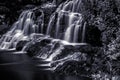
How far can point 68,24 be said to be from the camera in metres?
41.7

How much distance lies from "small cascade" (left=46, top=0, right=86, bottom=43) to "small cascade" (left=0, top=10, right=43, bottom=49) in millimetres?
3541

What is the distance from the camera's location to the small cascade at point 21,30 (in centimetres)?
4709

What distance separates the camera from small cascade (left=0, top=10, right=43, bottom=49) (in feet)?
155

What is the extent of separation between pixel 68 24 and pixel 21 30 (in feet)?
40.0

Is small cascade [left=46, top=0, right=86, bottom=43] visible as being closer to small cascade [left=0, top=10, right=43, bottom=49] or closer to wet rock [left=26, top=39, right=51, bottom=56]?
wet rock [left=26, top=39, right=51, bottom=56]

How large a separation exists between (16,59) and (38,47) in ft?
12.6

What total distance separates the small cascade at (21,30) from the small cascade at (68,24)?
354cm

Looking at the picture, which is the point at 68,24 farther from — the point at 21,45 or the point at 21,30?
the point at 21,30

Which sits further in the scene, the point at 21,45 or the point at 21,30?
the point at 21,30

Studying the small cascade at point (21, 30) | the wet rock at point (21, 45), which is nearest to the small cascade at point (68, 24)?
the small cascade at point (21, 30)

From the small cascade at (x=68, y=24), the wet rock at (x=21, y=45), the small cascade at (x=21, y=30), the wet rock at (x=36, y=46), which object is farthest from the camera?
the small cascade at (x=21, y=30)

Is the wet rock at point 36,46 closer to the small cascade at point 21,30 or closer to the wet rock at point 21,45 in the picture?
the wet rock at point 21,45

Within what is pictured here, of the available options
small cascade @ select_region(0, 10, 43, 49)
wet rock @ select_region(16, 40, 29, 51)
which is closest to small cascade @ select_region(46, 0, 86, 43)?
small cascade @ select_region(0, 10, 43, 49)

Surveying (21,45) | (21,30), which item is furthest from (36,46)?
(21,30)
